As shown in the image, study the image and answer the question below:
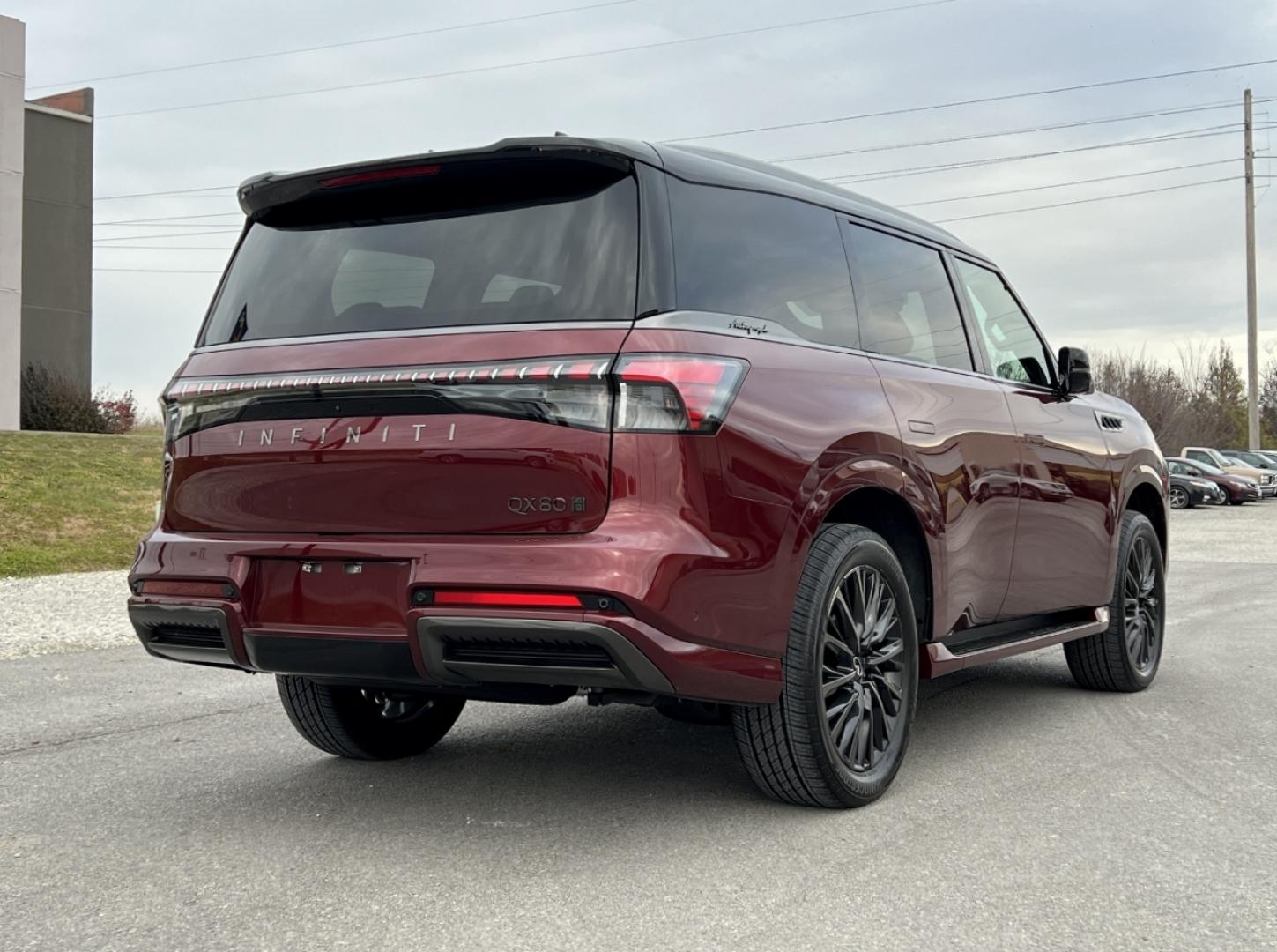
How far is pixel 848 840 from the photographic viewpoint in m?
3.88

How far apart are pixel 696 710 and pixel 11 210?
24.7 metres

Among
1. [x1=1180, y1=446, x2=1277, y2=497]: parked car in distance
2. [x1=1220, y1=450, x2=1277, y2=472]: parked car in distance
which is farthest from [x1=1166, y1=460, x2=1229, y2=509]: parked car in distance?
[x1=1220, y1=450, x2=1277, y2=472]: parked car in distance

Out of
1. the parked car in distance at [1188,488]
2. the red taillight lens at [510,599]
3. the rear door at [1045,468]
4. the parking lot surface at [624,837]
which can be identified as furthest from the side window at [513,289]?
the parked car in distance at [1188,488]

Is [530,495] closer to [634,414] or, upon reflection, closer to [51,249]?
[634,414]

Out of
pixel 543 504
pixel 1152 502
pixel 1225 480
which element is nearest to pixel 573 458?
pixel 543 504

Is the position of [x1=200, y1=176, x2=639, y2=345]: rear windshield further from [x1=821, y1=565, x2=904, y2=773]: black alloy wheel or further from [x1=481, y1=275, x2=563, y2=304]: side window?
[x1=821, y1=565, x2=904, y2=773]: black alloy wheel

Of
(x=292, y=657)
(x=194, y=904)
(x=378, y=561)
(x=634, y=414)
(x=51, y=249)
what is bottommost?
(x=194, y=904)

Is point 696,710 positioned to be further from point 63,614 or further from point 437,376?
point 63,614

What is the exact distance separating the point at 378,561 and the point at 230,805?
1308 mm

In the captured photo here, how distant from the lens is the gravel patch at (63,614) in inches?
359

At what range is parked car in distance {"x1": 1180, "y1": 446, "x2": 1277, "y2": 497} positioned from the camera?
135 feet

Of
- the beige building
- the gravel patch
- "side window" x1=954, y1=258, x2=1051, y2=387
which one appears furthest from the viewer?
the beige building

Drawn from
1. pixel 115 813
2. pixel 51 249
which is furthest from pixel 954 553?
Answer: pixel 51 249

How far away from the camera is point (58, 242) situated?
27922mm
